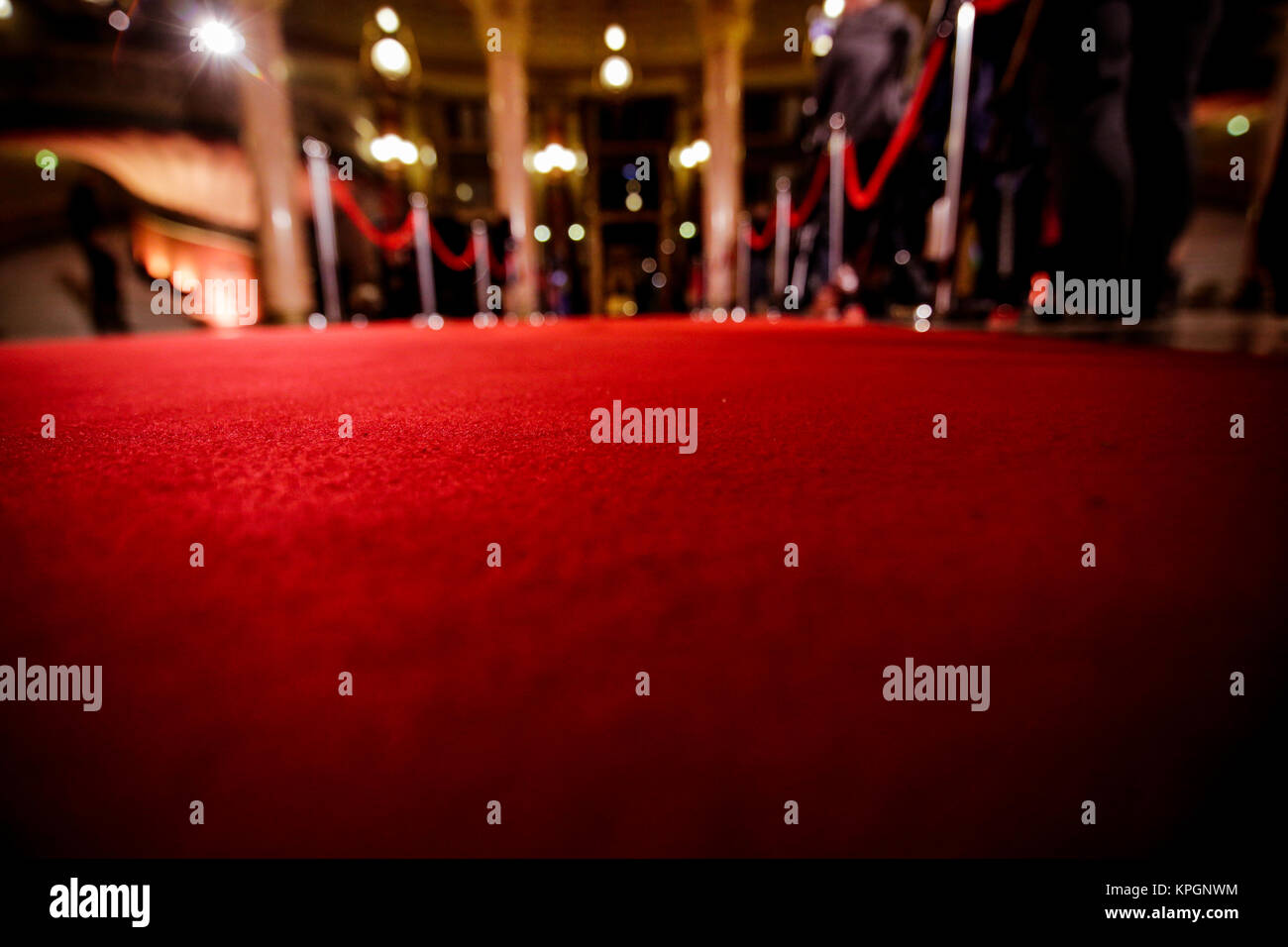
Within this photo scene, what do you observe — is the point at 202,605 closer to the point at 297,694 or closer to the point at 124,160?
the point at 297,694

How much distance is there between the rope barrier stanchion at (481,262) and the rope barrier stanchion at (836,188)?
3.83 metres

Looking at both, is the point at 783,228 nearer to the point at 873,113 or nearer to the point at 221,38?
the point at 873,113

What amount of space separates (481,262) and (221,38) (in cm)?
368

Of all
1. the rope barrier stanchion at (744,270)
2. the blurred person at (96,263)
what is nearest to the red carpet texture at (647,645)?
the blurred person at (96,263)

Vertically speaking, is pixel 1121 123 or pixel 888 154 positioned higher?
pixel 888 154

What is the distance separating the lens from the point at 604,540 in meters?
0.51

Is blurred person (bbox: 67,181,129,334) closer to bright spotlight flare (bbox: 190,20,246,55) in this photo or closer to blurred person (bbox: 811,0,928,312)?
bright spotlight flare (bbox: 190,20,246,55)

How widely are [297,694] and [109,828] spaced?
94 mm

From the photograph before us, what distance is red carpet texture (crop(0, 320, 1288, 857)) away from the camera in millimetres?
298

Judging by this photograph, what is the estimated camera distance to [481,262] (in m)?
7.00

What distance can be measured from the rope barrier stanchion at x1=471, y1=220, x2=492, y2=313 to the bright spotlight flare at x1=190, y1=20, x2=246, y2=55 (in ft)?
10.1

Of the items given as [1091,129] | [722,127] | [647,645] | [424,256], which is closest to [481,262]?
[424,256]
